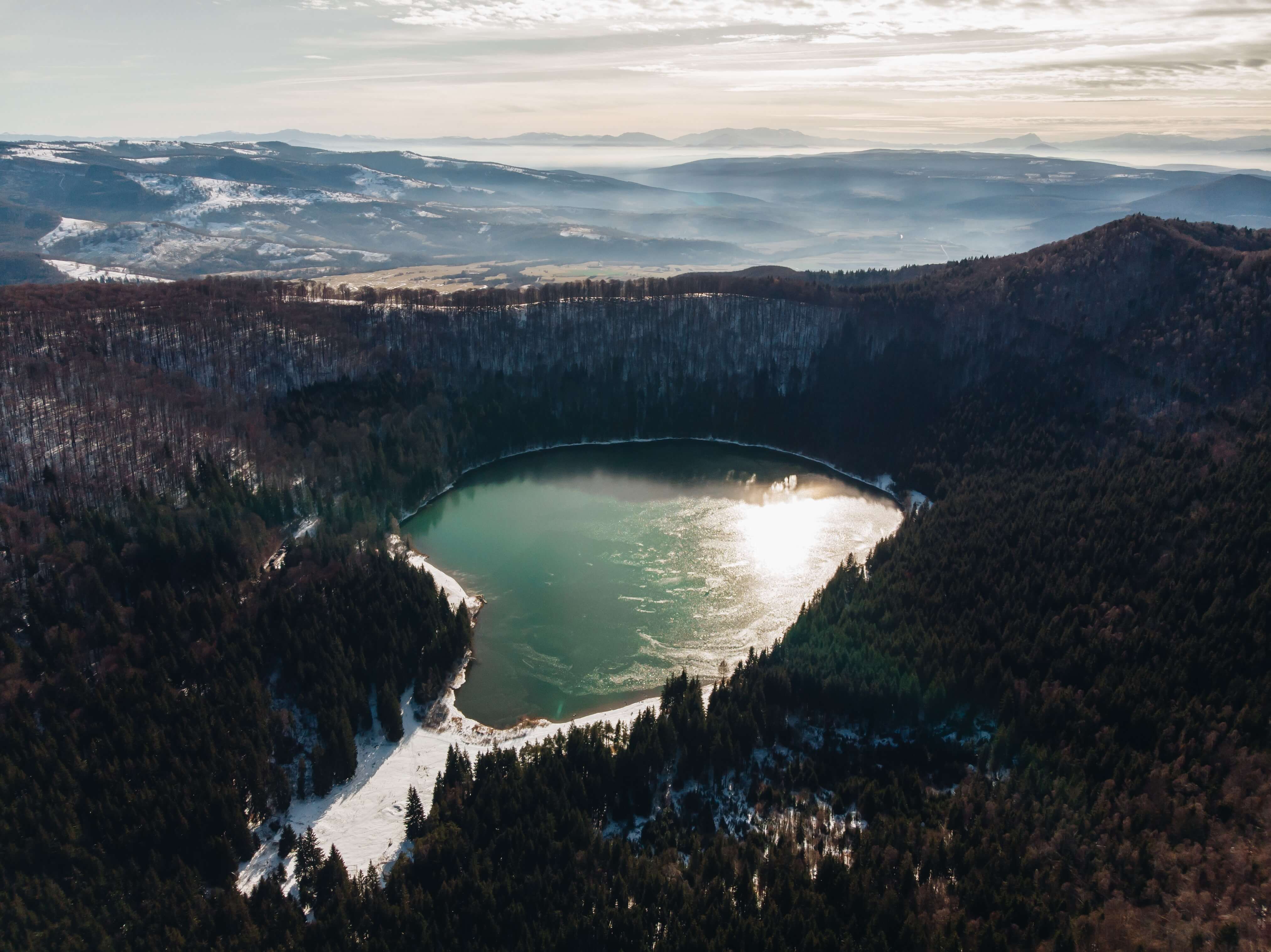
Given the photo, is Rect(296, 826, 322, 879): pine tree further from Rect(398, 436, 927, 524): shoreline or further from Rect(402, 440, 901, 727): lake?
Rect(398, 436, 927, 524): shoreline

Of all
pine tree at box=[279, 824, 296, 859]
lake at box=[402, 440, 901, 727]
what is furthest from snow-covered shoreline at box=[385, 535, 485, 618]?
pine tree at box=[279, 824, 296, 859]

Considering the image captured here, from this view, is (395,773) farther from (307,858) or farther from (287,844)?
(307,858)

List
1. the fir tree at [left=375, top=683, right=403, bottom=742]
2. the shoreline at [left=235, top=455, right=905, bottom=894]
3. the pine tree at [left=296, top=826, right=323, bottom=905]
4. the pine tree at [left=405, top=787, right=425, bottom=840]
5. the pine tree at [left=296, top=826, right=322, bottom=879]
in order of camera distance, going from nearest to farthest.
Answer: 1. the pine tree at [left=296, top=826, right=323, bottom=905]
2. the pine tree at [left=296, top=826, right=322, bottom=879]
3. the shoreline at [left=235, top=455, right=905, bottom=894]
4. the pine tree at [left=405, top=787, right=425, bottom=840]
5. the fir tree at [left=375, top=683, right=403, bottom=742]

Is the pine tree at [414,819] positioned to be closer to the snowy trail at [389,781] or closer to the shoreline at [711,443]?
the snowy trail at [389,781]

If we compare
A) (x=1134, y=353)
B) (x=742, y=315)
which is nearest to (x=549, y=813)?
(x=1134, y=353)

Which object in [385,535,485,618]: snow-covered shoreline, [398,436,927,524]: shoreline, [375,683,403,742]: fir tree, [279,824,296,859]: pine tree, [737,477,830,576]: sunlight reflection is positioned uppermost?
[398,436,927,524]: shoreline

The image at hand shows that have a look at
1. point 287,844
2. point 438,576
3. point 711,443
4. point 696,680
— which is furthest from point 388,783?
point 711,443
